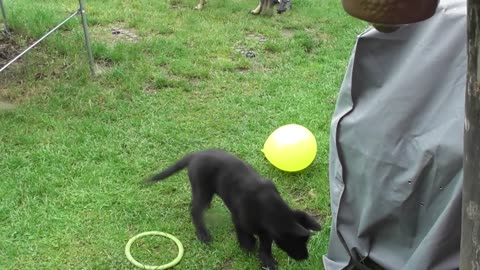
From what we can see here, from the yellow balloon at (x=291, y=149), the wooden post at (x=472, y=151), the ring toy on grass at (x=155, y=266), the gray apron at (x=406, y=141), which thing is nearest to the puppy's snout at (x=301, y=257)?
the gray apron at (x=406, y=141)

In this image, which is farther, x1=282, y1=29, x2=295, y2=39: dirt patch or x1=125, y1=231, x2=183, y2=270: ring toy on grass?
x1=282, y1=29, x2=295, y2=39: dirt patch

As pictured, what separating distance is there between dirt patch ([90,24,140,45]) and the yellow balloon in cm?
276

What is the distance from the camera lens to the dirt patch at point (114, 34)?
6051 mm

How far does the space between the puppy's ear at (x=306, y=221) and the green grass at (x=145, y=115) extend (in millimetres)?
145

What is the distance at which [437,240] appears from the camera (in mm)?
2402

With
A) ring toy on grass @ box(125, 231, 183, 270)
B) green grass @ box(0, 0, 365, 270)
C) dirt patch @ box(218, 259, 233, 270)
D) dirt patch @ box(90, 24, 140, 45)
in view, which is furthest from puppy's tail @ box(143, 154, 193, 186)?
dirt patch @ box(90, 24, 140, 45)

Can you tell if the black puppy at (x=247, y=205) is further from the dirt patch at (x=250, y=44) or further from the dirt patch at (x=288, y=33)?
the dirt patch at (x=288, y=33)

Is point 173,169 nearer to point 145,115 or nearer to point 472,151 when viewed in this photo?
point 145,115

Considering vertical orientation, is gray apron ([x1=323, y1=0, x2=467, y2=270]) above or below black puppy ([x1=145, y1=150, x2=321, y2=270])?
above

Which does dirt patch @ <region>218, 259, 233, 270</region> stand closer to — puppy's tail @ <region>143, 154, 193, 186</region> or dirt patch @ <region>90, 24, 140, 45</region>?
puppy's tail @ <region>143, 154, 193, 186</region>

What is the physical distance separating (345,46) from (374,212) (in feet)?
11.8

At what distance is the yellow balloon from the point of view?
11.9 feet

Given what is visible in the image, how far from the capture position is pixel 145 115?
4605 millimetres

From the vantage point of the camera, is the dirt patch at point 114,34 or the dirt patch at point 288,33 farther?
the dirt patch at point 288,33
